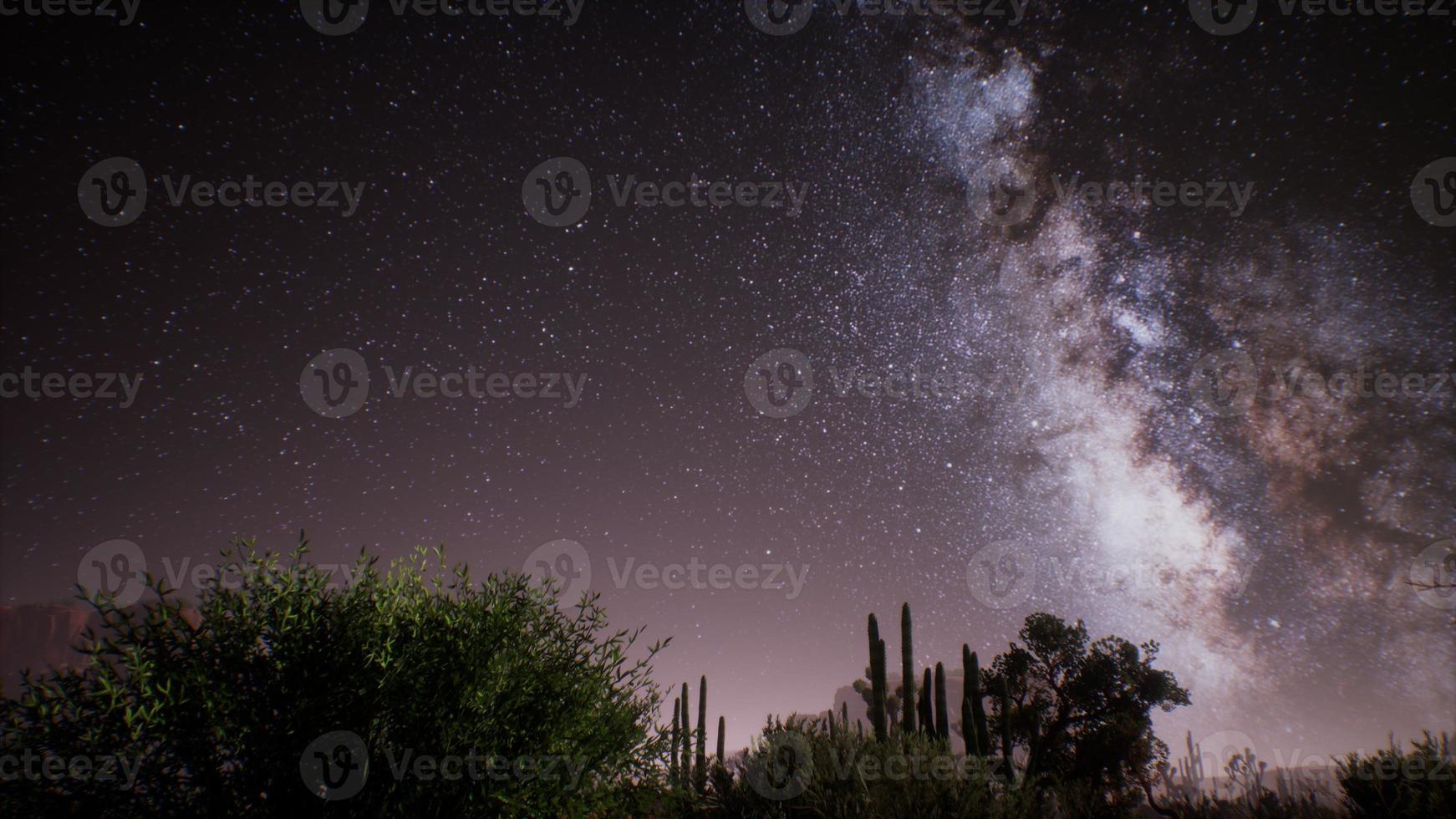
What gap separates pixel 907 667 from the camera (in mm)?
25188

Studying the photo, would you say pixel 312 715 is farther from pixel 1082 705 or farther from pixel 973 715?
pixel 1082 705

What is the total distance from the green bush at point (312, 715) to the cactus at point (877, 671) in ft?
51.1

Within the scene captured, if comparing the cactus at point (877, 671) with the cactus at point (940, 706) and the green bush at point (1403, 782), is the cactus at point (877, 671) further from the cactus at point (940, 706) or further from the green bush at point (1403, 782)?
the green bush at point (1403, 782)

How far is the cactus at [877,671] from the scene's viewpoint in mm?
22844

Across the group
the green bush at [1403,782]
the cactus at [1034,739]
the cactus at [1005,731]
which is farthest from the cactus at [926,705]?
the green bush at [1403,782]

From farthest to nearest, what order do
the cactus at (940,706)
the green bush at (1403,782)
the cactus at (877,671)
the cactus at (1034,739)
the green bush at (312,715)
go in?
the cactus at (1034,739), the cactus at (877,671), the cactus at (940,706), the green bush at (1403,782), the green bush at (312,715)

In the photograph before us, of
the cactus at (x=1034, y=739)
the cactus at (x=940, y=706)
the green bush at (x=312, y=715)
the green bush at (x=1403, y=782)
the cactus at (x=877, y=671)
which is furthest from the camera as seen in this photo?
the cactus at (x=1034, y=739)

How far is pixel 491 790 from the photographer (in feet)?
27.8

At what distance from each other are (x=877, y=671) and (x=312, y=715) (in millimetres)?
21492

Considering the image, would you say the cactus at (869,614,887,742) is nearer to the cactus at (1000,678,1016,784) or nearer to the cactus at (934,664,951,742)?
the cactus at (934,664,951,742)

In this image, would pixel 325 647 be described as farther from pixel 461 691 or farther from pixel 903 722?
pixel 903 722

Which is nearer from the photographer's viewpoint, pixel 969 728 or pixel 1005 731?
pixel 969 728

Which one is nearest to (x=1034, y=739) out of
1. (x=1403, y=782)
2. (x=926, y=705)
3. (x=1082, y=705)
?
(x=1082, y=705)

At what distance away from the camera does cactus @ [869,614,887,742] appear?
22.8m
